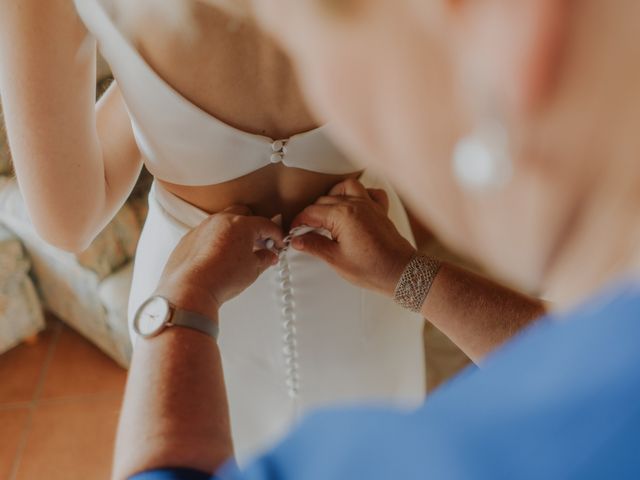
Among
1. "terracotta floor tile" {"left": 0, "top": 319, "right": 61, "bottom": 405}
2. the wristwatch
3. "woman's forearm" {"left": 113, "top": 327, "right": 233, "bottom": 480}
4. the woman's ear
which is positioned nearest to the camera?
the woman's ear

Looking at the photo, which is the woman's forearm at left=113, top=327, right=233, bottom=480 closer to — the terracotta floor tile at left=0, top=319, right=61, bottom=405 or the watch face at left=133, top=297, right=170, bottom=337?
the watch face at left=133, top=297, right=170, bottom=337

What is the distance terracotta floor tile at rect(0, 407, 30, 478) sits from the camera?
1876mm

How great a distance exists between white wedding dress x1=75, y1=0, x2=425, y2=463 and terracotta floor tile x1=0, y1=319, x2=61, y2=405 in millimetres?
1239

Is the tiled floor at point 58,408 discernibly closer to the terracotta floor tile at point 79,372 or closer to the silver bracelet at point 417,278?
the terracotta floor tile at point 79,372

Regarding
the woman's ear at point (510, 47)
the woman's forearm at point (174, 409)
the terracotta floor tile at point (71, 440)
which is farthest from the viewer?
the terracotta floor tile at point (71, 440)

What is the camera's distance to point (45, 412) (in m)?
2.00

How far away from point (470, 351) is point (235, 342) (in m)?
0.36

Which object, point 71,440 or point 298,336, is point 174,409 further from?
point 71,440

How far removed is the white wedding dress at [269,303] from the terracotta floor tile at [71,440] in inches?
39.3

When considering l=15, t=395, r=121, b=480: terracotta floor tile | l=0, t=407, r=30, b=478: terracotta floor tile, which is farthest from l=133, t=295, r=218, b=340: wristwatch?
l=0, t=407, r=30, b=478: terracotta floor tile

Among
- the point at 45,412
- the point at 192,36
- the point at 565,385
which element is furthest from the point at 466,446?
the point at 45,412

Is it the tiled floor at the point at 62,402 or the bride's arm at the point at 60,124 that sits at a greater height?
the bride's arm at the point at 60,124

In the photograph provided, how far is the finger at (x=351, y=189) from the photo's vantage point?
88cm

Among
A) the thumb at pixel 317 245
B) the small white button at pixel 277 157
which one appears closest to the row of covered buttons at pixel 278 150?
the small white button at pixel 277 157
